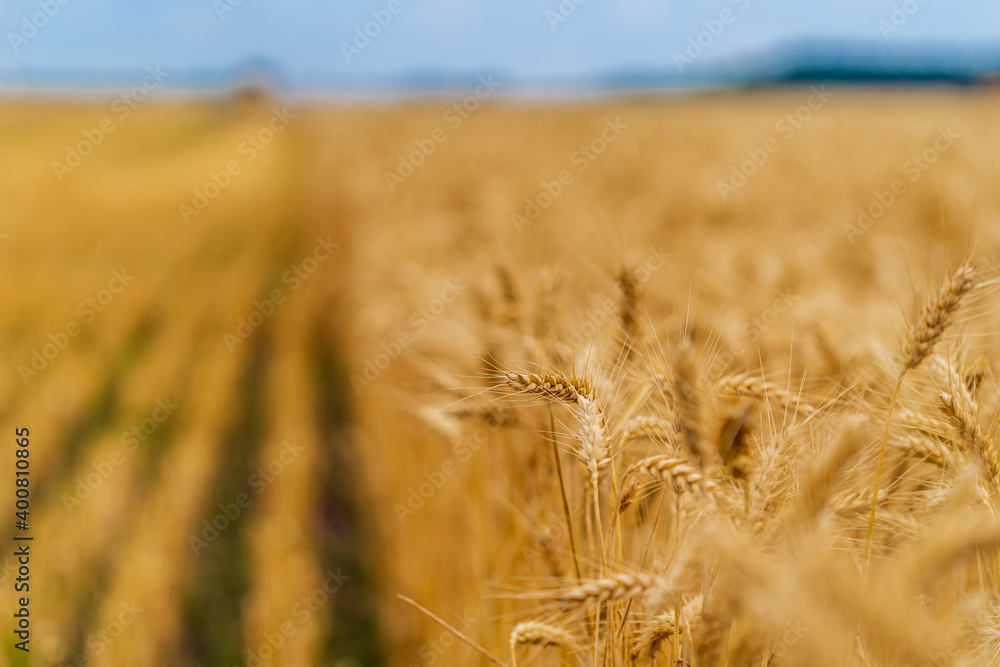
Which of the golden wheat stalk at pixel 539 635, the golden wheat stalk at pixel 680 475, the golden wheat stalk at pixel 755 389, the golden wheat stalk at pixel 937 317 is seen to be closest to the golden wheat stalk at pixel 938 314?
the golden wheat stalk at pixel 937 317

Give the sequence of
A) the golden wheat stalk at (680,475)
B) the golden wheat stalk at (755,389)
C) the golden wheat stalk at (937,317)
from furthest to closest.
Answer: the golden wheat stalk at (755,389), the golden wheat stalk at (937,317), the golden wheat stalk at (680,475)

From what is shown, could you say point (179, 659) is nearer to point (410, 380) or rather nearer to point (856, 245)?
point (410, 380)

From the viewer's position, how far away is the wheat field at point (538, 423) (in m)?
0.68

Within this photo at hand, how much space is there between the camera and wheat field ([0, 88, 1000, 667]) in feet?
2.23

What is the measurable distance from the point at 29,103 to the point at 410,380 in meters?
Result: 45.6

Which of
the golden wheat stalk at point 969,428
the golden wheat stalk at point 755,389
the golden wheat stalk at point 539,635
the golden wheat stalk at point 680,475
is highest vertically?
the golden wheat stalk at point 755,389

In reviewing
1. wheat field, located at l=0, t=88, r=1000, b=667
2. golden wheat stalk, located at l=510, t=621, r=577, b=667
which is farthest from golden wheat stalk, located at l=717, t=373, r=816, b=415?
golden wheat stalk, located at l=510, t=621, r=577, b=667

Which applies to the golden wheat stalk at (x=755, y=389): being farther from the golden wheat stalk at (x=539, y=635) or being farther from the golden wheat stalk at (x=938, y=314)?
the golden wheat stalk at (x=539, y=635)

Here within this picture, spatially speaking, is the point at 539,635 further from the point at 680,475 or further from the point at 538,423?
the point at 538,423

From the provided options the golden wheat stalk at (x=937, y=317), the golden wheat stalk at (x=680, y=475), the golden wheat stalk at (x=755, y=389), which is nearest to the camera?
the golden wheat stalk at (x=680, y=475)

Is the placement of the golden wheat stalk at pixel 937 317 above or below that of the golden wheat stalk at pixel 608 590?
above

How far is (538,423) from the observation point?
4.41 ft

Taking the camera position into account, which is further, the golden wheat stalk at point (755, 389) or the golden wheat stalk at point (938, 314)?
the golden wheat stalk at point (755, 389)

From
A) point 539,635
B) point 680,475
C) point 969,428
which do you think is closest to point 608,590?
point 680,475
